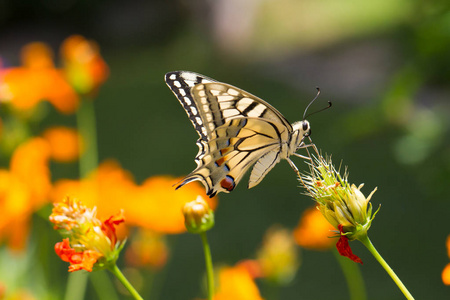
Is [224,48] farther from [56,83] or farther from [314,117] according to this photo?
[56,83]

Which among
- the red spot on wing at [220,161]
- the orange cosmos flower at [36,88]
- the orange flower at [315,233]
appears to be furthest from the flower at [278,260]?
the orange cosmos flower at [36,88]

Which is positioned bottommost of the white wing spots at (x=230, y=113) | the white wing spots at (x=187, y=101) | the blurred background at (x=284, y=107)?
the blurred background at (x=284, y=107)

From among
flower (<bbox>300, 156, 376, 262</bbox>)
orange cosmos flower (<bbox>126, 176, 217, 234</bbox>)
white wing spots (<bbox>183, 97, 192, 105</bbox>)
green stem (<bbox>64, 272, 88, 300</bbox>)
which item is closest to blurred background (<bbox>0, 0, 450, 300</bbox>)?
green stem (<bbox>64, 272, 88, 300</bbox>)

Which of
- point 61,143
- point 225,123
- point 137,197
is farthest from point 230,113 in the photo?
point 61,143

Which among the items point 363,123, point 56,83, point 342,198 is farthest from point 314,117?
point 342,198

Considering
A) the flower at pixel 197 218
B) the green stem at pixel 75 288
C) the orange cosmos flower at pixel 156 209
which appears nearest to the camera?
the flower at pixel 197 218

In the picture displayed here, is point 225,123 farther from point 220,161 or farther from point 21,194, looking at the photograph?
point 21,194

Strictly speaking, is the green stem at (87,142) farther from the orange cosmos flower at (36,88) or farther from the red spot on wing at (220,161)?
the red spot on wing at (220,161)

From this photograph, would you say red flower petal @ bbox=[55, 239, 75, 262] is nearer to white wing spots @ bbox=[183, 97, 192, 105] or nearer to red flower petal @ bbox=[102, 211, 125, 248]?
red flower petal @ bbox=[102, 211, 125, 248]
